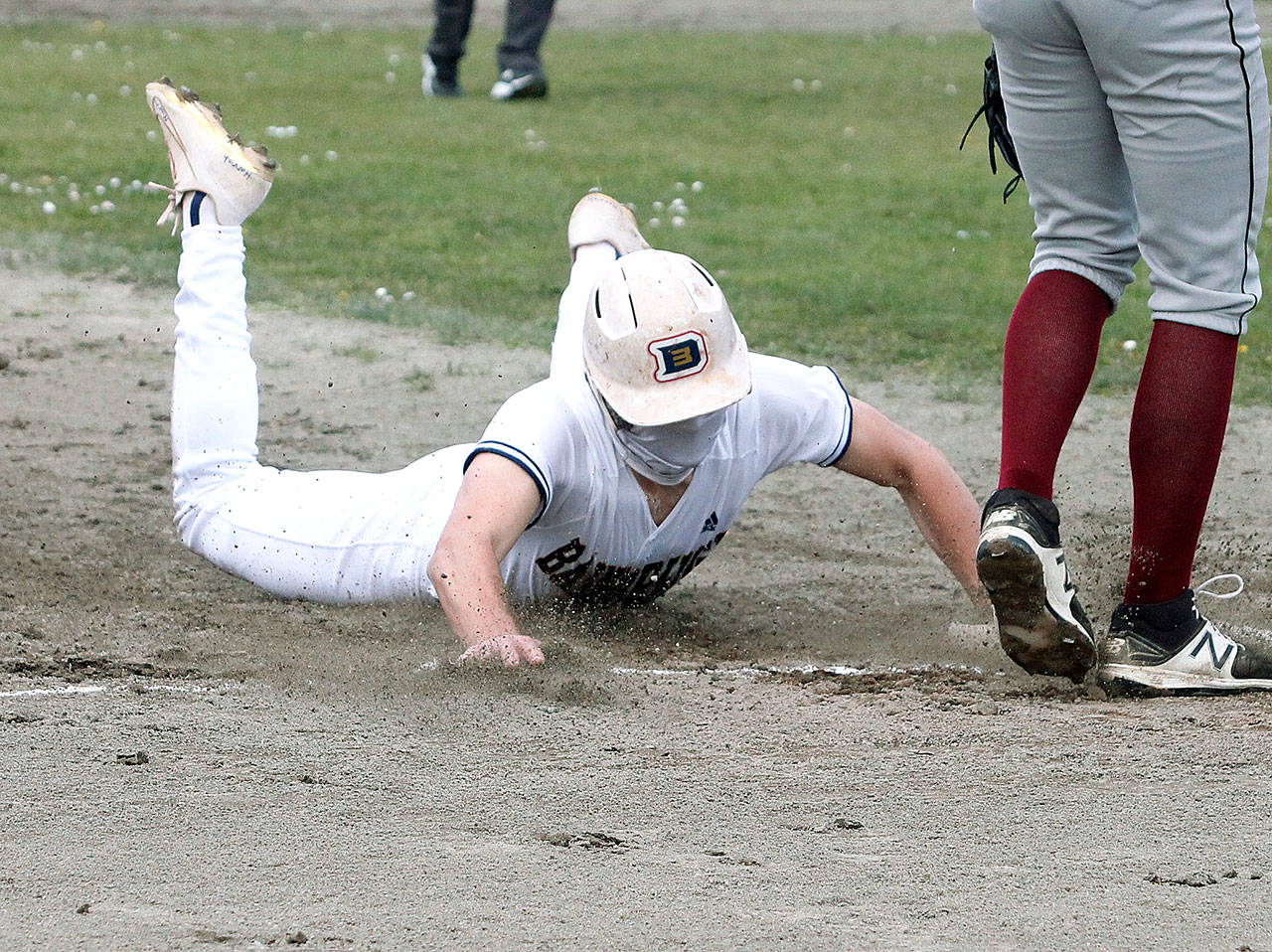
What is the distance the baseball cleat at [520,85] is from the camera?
1349 centimetres

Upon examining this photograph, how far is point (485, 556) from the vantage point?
3.56 meters

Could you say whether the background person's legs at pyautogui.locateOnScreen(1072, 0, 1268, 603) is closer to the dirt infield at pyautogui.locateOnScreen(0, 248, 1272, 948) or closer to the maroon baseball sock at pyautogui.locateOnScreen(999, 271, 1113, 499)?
the maroon baseball sock at pyautogui.locateOnScreen(999, 271, 1113, 499)

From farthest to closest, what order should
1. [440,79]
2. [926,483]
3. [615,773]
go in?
1. [440,79]
2. [926,483]
3. [615,773]

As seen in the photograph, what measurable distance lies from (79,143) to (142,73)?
3.59 metres

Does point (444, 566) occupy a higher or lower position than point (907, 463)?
lower

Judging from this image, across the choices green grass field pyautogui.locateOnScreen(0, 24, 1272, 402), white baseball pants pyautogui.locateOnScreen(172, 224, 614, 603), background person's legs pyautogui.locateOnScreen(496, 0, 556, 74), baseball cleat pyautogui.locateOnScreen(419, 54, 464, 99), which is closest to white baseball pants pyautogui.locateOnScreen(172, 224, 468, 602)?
white baseball pants pyautogui.locateOnScreen(172, 224, 614, 603)

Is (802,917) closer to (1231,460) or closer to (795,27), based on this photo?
(1231,460)

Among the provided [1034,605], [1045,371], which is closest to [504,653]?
[1034,605]

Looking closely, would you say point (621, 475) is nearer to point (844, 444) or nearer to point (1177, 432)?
point (844, 444)

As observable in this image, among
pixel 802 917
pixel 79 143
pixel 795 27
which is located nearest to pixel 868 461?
pixel 802 917

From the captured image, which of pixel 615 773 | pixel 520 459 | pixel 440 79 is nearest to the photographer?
pixel 615 773

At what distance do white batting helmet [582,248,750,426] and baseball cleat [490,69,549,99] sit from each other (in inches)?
396

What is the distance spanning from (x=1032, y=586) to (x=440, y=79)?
1133 cm

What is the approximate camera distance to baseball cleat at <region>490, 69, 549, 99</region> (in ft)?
44.3
